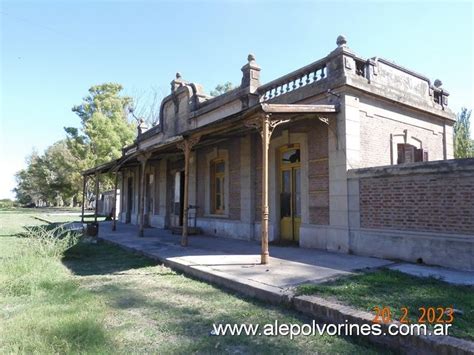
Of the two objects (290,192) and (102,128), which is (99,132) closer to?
(102,128)

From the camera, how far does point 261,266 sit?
6.89 metres

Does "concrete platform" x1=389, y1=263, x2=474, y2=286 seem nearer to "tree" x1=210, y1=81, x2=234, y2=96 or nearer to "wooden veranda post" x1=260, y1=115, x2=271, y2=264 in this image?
"wooden veranda post" x1=260, y1=115, x2=271, y2=264

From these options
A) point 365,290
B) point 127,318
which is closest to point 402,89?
point 365,290

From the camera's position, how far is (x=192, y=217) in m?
14.7

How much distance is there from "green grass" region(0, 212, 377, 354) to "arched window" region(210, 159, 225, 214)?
6.45 metres

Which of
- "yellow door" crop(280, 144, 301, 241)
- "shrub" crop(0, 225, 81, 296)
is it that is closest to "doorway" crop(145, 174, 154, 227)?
"yellow door" crop(280, 144, 301, 241)

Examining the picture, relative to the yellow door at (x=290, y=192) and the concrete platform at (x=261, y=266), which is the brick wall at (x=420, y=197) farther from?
the yellow door at (x=290, y=192)

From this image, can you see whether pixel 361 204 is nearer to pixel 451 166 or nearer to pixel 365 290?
pixel 451 166

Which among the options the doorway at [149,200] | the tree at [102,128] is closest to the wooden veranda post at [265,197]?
the doorway at [149,200]

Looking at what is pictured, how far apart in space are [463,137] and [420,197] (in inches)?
713

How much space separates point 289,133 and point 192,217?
20.6ft

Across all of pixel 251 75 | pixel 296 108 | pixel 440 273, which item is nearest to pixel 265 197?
pixel 296 108

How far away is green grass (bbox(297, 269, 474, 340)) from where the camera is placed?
3994 millimetres

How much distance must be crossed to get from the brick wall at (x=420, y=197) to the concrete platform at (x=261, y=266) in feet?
3.29
